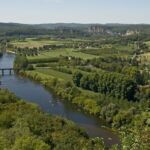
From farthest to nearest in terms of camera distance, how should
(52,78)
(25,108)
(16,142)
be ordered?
(52,78) < (25,108) < (16,142)

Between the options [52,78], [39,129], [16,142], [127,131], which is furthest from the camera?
[52,78]

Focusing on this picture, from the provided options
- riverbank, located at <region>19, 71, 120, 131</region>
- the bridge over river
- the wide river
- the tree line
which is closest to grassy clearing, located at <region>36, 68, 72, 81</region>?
riverbank, located at <region>19, 71, 120, 131</region>

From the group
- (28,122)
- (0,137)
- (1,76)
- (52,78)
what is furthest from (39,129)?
(1,76)

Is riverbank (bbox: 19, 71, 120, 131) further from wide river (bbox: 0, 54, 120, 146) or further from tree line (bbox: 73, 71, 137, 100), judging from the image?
tree line (bbox: 73, 71, 137, 100)

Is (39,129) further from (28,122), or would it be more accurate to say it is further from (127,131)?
(127,131)

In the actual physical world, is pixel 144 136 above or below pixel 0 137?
above

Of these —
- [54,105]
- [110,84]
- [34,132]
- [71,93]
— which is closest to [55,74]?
[71,93]

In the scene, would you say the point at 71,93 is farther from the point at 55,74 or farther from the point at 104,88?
the point at 55,74

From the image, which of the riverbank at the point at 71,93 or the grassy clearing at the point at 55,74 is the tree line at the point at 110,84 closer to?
the riverbank at the point at 71,93
